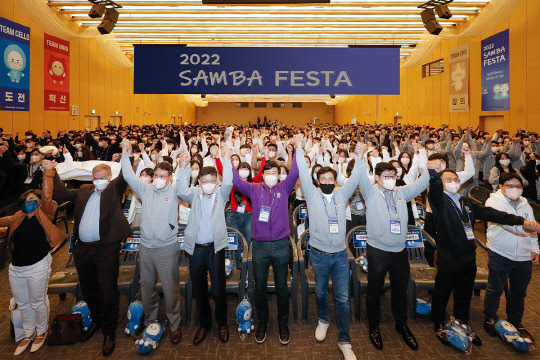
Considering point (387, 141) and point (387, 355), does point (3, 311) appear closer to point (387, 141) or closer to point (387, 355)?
point (387, 355)

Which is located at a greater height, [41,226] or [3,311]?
[41,226]

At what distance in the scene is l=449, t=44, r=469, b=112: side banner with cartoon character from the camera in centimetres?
1681

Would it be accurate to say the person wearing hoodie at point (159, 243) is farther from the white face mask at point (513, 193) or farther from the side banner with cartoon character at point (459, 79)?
the side banner with cartoon character at point (459, 79)

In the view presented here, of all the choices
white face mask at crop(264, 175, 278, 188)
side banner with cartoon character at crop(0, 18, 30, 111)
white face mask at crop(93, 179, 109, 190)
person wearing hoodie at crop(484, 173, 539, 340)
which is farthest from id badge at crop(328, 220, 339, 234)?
side banner with cartoon character at crop(0, 18, 30, 111)

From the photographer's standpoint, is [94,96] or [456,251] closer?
[456,251]

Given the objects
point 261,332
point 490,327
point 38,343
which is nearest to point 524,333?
point 490,327

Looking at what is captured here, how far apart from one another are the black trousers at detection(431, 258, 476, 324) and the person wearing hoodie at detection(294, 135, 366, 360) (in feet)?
3.35

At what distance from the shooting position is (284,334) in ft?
12.2

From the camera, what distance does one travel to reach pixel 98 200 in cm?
376

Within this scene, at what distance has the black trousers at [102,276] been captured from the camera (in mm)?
3656

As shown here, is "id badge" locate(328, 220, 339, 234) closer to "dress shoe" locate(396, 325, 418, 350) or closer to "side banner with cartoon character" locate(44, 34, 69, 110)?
"dress shoe" locate(396, 325, 418, 350)

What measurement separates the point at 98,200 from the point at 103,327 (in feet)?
4.34

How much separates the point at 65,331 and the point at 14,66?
1167 cm

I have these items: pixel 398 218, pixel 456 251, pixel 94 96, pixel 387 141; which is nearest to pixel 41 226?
pixel 398 218
